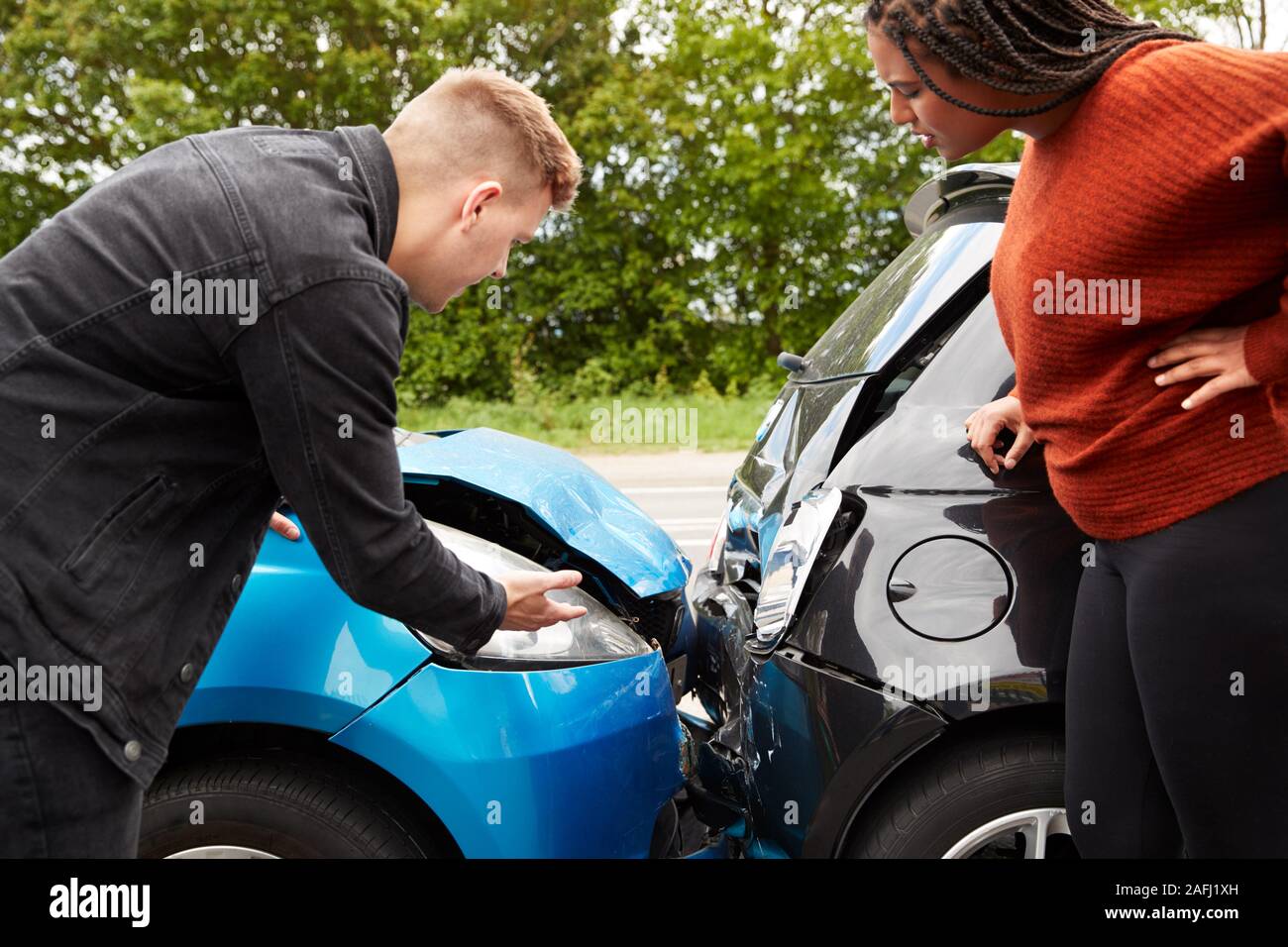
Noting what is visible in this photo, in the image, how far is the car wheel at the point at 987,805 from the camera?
183 cm

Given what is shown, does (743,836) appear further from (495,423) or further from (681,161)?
(681,161)

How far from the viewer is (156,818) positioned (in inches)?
69.3

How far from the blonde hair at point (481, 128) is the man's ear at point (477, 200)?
0.03 meters

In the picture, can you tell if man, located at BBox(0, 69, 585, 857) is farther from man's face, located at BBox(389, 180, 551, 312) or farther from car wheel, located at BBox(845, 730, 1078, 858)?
car wheel, located at BBox(845, 730, 1078, 858)

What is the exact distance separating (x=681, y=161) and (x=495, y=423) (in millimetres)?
4979

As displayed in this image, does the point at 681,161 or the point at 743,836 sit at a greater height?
the point at 681,161

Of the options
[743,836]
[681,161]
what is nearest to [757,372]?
[681,161]

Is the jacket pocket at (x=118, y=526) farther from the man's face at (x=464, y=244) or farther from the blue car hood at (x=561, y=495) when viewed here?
the blue car hood at (x=561, y=495)

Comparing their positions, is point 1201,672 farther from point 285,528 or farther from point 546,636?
point 285,528

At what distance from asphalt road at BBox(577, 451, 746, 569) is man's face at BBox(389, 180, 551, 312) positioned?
4.42 metres

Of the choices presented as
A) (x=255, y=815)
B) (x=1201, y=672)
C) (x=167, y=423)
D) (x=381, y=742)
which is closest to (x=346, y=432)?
(x=167, y=423)

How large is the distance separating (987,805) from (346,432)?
126cm

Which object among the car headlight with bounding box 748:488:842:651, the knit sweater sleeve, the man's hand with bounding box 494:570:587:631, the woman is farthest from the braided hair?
the man's hand with bounding box 494:570:587:631
